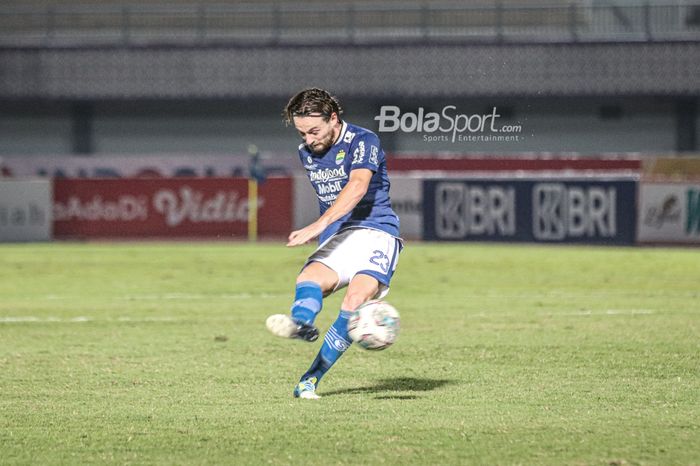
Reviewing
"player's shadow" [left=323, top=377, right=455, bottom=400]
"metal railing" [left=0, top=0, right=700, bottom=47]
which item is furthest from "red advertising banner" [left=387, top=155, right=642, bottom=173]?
"player's shadow" [left=323, top=377, right=455, bottom=400]

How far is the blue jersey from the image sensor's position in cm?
745

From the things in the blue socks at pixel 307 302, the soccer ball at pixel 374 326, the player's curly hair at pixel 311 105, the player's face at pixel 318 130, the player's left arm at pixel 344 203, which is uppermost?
the player's curly hair at pixel 311 105

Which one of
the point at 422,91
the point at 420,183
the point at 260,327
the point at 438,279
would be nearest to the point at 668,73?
the point at 422,91

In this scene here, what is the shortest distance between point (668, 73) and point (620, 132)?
3188 mm

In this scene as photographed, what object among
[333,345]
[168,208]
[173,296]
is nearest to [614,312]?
[173,296]

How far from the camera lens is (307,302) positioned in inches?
280

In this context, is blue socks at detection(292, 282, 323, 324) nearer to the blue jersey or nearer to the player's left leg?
the player's left leg

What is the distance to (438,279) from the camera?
1816cm

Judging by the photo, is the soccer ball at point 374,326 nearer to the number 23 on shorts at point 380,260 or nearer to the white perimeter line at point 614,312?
the number 23 on shorts at point 380,260

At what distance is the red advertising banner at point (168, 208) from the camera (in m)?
27.3

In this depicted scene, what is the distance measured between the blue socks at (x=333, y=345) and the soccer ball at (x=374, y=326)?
217 mm

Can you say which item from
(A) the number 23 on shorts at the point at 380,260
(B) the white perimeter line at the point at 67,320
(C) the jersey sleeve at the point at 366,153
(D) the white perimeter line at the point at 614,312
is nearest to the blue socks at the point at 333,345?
(A) the number 23 on shorts at the point at 380,260

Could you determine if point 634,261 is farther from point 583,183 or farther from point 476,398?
point 476,398

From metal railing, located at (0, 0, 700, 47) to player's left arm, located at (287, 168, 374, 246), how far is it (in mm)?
30032
